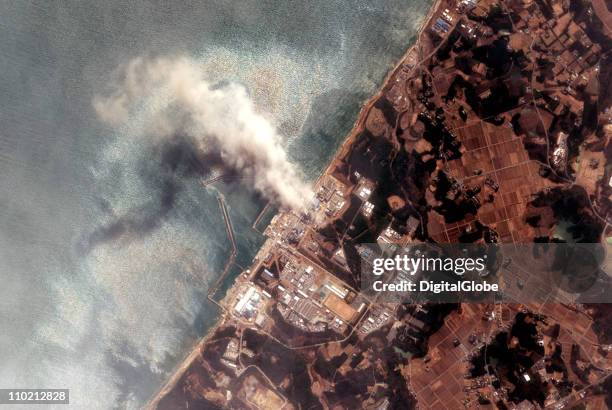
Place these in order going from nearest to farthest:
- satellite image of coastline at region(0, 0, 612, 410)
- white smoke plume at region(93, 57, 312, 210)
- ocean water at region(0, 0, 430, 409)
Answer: satellite image of coastline at region(0, 0, 612, 410), white smoke plume at region(93, 57, 312, 210), ocean water at region(0, 0, 430, 409)

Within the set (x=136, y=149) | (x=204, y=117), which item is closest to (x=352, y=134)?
(x=204, y=117)

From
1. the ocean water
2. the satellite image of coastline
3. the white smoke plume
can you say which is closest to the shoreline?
the satellite image of coastline

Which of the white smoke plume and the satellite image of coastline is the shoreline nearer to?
the satellite image of coastline

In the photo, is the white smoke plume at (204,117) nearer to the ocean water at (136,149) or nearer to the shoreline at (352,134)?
the ocean water at (136,149)

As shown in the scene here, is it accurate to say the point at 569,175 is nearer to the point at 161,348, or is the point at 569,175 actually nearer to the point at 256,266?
the point at 256,266

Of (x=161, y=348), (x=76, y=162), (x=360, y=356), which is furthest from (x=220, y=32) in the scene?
(x=360, y=356)
